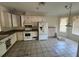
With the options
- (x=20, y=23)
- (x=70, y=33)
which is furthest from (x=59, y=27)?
(x=20, y=23)

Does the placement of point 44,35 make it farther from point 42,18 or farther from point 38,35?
point 42,18

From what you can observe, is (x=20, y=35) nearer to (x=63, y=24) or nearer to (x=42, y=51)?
(x=42, y=51)

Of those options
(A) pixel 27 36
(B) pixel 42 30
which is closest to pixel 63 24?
(B) pixel 42 30

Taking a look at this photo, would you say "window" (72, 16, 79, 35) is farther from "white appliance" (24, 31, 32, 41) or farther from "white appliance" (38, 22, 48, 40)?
"white appliance" (24, 31, 32, 41)

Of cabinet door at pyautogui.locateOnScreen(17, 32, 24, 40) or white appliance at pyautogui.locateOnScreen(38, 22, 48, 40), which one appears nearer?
cabinet door at pyautogui.locateOnScreen(17, 32, 24, 40)

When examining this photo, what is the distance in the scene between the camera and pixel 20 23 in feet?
20.2

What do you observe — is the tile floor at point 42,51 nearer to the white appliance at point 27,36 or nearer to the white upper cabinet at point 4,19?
the white upper cabinet at point 4,19

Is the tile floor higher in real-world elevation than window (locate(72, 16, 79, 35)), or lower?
lower

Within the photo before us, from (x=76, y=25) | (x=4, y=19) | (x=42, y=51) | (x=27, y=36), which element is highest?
(x=4, y=19)

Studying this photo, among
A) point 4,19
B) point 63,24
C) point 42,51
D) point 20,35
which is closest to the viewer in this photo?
point 4,19

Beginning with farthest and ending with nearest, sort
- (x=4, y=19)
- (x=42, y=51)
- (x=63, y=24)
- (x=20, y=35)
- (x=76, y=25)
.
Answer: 1. (x=63, y=24)
2. (x=20, y=35)
3. (x=76, y=25)
4. (x=42, y=51)
5. (x=4, y=19)

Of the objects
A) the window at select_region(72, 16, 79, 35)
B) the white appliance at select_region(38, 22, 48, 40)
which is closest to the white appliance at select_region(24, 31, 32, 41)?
the white appliance at select_region(38, 22, 48, 40)

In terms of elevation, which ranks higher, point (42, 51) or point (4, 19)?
point (4, 19)

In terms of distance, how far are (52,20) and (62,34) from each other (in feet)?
5.07
